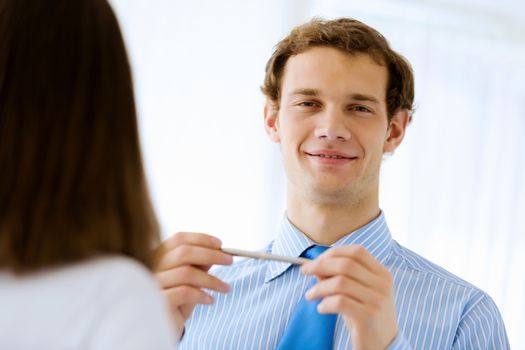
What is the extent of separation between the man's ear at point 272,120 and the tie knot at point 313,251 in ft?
1.30

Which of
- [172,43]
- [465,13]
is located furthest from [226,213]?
[465,13]

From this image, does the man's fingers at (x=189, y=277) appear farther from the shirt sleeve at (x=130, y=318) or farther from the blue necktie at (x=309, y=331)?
the shirt sleeve at (x=130, y=318)

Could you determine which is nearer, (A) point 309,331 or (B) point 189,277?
(B) point 189,277

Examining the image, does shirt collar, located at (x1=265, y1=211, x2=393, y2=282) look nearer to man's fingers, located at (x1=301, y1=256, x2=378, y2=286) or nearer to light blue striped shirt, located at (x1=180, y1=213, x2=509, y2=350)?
light blue striped shirt, located at (x1=180, y1=213, x2=509, y2=350)

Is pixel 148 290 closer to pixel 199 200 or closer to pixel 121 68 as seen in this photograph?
pixel 121 68

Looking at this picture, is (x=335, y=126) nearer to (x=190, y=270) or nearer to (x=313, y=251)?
(x=313, y=251)

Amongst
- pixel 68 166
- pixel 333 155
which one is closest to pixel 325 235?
pixel 333 155

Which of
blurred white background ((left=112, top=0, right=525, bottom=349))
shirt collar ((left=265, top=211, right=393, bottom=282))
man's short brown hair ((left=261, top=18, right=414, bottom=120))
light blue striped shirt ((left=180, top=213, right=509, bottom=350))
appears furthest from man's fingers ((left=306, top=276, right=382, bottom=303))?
blurred white background ((left=112, top=0, right=525, bottom=349))

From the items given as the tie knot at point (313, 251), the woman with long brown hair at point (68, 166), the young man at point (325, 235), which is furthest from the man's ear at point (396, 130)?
the woman with long brown hair at point (68, 166)

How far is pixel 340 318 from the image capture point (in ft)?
5.41

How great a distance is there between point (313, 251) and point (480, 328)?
0.42m

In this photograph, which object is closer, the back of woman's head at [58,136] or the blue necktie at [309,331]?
the back of woman's head at [58,136]

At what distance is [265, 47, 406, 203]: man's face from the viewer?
183 centimetres

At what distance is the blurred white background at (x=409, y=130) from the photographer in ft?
9.70
